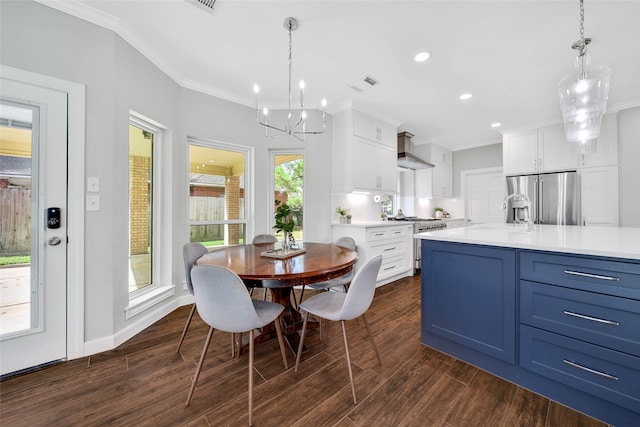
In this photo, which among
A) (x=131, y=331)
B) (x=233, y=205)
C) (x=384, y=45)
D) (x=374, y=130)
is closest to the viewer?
(x=131, y=331)

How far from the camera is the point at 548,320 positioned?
1459 millimetres

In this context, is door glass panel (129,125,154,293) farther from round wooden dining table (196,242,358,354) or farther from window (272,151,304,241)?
window (272,151,304,241)

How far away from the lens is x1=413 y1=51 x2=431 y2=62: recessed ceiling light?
Answer: 238 cm

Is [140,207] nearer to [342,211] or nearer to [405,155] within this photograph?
[342,211]

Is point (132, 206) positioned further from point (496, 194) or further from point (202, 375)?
point (496, 194)

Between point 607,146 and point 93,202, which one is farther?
point 607,146

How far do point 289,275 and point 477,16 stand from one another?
8.15 ft

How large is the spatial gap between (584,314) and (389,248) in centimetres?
237

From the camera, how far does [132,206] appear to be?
8.07 feet

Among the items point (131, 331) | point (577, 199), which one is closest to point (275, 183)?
point (131, 331)

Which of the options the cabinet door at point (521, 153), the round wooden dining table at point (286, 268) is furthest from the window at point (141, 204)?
the cabinet door at point (521, 153)

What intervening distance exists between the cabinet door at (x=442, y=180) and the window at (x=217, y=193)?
4131mm

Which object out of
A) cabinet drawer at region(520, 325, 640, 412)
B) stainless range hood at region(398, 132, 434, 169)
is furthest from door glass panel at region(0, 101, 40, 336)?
stainless range hood at region(398, 132, 434, 169)

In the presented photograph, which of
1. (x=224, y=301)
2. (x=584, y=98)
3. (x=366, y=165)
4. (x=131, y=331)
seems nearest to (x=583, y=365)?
(x=584, y=98)
